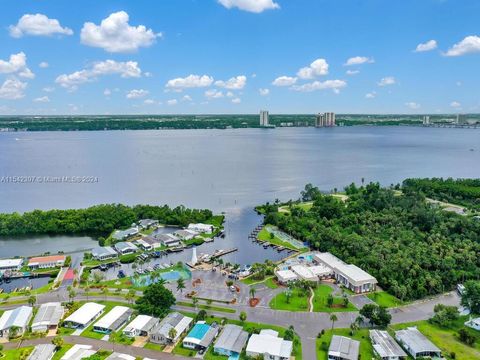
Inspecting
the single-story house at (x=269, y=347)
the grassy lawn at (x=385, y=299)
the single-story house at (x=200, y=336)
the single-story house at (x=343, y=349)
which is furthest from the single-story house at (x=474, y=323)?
the single-story house at (x=200, y=336)

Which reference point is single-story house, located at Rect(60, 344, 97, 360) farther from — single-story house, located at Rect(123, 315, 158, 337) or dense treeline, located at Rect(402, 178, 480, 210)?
dense treeline, located at Rect(402, 178, 480, 210)

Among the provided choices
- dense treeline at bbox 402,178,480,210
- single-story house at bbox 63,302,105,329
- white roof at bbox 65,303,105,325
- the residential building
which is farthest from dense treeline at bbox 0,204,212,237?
dense treeline at bbox 402,178,480,210

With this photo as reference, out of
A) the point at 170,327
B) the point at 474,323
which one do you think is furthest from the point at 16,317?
the point at 474,323

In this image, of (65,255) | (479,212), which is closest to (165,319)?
(65,255)

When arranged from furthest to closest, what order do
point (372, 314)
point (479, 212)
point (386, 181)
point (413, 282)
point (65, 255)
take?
point (386, 181) → point (479, 212) → point (65, 255) → point (413, 282) → point (372, 314)

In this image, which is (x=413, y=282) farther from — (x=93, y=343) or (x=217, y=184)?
(x=217, y=184)

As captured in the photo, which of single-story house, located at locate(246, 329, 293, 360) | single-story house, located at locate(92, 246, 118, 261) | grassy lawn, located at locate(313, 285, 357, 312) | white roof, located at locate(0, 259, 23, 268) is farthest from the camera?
single-story house, located at locate(92, 246, 118, 261)
